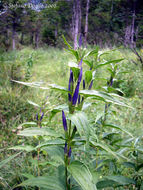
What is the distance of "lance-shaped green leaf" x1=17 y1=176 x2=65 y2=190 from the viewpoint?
0.68 meters

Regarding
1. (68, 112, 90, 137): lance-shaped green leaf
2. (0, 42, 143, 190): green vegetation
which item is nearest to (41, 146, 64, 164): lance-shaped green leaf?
(0, 42, 143, 190): green vegetation

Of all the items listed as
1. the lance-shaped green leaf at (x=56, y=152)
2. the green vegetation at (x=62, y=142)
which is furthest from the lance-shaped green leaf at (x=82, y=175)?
the lance-shaped green leaf at (x=56, y=152)

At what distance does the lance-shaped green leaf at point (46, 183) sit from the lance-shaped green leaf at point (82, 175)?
7.2 inches

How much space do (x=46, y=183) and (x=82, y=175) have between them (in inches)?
9.1

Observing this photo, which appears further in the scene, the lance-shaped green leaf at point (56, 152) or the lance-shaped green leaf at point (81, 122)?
the lance-shaped green leaf at point (56, 152)

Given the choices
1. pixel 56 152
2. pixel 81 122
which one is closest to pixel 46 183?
pixel 56 152

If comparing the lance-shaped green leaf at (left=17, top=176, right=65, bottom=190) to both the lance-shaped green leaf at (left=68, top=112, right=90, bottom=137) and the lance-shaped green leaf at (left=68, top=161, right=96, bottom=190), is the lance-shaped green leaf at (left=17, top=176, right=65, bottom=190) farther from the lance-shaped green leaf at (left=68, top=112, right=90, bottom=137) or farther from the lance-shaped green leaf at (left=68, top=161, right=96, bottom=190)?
the lance-shaped green leaf at (left=68, top=112, right=90, bottom=137)

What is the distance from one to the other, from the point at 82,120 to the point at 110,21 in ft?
55.9

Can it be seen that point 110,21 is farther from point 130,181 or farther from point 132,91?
point 130,181

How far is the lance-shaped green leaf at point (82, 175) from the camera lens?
0.54 metres

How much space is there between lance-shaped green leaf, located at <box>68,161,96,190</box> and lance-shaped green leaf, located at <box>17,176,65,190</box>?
183 millimetres

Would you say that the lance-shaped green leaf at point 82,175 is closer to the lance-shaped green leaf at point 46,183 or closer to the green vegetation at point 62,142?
the green vegetation at point 62,142

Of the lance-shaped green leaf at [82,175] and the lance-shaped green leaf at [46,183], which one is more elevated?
the lance-shaped green leaf at [82,175]

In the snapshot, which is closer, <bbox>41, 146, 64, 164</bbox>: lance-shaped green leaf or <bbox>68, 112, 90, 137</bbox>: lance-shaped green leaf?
<bbox>68, 112, 90, 137</bbox>: lance-shaped green leaf
